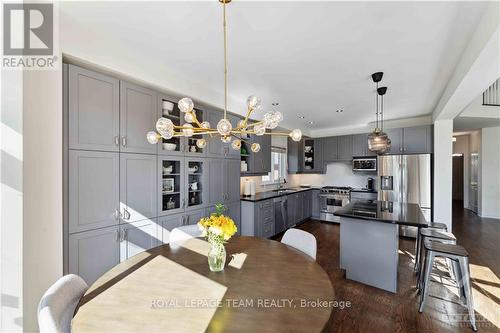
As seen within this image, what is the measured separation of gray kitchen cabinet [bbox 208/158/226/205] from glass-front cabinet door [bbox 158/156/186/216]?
512mm

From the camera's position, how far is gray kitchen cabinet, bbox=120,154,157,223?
91.1 inches

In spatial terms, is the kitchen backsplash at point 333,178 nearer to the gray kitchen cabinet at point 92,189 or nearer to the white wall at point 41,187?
the gray kitchen cabinet at point 92,189

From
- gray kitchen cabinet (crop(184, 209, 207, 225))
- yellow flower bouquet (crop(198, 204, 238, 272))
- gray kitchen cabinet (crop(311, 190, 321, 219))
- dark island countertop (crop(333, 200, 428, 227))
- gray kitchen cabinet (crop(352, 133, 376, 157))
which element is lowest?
gray kitchen cabinet (crop(311, 190, 321, 219))

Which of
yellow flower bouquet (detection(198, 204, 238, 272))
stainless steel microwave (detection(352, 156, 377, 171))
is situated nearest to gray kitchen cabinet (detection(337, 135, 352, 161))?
stainless steel microwave (detection(352, 156, 377, 171))

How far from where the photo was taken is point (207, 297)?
3.64 feet

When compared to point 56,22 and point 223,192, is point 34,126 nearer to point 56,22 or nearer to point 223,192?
point 56,22

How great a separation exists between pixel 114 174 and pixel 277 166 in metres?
4.33

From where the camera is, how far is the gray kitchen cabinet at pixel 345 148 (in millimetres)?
5715

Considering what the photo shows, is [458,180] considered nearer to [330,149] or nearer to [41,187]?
[330,149]

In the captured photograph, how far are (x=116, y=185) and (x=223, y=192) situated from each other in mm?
1657

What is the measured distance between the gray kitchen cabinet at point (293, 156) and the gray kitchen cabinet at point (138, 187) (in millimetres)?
4201

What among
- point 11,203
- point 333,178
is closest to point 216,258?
point 11,203

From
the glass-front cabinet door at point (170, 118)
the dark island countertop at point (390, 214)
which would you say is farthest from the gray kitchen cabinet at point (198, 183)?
the dark island countertop at point (390, 214)

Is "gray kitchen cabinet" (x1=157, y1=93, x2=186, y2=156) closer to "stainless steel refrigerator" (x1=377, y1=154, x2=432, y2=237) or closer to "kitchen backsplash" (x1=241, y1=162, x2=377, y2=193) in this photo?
"kitchen backsplash" (x1=241, y1=162, x2=377, y2=193)
